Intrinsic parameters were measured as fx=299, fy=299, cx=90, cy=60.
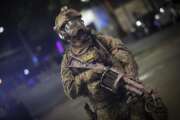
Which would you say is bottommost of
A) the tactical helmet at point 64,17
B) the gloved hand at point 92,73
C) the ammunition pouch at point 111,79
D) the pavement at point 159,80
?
the pavement at point 159,80

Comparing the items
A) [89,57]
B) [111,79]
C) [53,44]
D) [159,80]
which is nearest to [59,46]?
[53,44]

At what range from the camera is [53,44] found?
103 ft

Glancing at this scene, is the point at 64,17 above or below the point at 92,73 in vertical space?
above

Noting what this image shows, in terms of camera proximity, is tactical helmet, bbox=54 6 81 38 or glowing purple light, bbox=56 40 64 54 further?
glowing purple light, bbox=56 40 64 54

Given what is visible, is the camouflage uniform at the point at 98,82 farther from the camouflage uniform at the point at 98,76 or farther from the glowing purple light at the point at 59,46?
the glowing purple light at the point at 59,46

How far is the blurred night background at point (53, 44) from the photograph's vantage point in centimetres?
1220

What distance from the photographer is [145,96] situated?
3.63 meters

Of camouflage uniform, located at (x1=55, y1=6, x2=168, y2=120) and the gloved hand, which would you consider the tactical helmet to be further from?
the gloved hand

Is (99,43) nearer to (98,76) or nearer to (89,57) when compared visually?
(89,57)

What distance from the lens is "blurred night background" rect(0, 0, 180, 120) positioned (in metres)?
12.2

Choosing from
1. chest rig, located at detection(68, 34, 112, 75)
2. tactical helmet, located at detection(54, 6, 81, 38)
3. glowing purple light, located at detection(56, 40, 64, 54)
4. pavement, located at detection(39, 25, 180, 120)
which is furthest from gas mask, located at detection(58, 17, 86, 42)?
glowing purple light, located at detection(56, 40, 64, 54)

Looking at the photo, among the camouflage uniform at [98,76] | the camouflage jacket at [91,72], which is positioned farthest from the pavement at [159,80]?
the camouflage jacket at [91,72]

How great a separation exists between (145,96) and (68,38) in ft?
3.99

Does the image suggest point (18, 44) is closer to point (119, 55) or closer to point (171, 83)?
point (171, 83)
